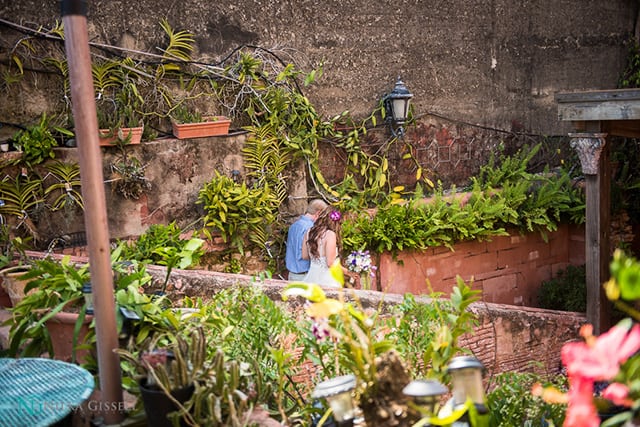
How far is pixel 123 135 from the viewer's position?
6129 millimetres

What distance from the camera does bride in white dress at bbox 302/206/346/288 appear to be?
6.46 metres

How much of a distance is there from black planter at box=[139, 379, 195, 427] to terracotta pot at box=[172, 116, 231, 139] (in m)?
4.46

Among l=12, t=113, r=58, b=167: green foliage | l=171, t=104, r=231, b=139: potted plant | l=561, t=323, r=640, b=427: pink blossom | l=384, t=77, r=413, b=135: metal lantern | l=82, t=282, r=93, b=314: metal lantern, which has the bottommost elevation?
l=82, t=282, r=93, b=314: metal lantern

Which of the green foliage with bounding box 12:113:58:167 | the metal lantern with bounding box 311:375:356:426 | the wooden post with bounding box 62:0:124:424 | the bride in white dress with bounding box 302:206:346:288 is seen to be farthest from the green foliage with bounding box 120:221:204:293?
the metal lantern with bounding box 311:375:356:426

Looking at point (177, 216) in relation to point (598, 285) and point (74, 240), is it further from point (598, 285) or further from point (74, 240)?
point (598, 285)

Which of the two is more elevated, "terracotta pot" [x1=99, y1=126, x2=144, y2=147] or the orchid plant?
"terracotta pot" [x1=99, y1=126, x2=144, y2=147]

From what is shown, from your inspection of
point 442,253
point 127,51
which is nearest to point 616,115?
point 442,253

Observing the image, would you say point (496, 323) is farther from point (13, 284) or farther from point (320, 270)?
point (13, 284)

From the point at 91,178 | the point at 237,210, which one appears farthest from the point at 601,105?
the point at 91,178

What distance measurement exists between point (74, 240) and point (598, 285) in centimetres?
505

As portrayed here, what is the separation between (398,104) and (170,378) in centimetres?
606

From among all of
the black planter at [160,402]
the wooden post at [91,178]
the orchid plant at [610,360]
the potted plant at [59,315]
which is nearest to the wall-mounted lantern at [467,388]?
the orchid plant at [610,360]

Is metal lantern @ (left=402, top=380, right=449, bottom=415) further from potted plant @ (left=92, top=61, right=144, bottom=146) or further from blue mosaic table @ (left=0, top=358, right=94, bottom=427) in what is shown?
potted plant @ (left=92, top=61, right=144, bottom=146)

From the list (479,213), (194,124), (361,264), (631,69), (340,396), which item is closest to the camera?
(340,396)
